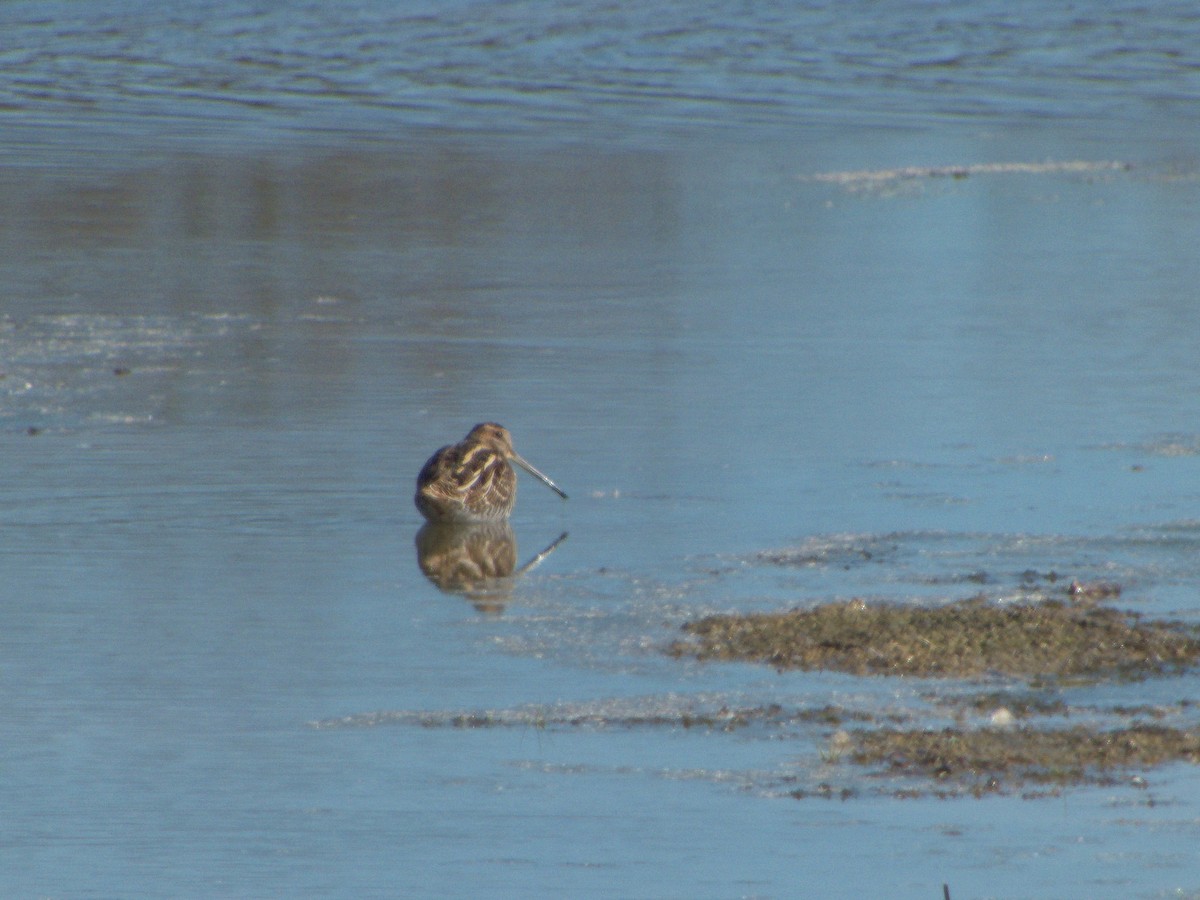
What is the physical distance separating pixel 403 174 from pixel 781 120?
5.02 metres

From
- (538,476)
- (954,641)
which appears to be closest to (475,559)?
(538,476)

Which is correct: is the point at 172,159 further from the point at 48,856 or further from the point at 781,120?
the point at 48,856

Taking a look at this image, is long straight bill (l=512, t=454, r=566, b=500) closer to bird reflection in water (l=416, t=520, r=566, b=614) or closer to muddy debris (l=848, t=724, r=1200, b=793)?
bird reflection in water (l=416, t=520, r=566, b=614)

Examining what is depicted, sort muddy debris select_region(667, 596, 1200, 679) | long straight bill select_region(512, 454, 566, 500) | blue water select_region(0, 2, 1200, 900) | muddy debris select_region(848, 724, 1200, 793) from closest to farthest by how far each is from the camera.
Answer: blue water select_region(0, 2, 1200, 900) → muddy debris select_region(848, 724, 1200, 793) → muddy debris select_region(667, 596, 1200, 679) → long straight bill select_region(512, 454, 566, 500)

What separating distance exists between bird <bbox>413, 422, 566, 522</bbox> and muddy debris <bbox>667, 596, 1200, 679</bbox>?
68.6 inches

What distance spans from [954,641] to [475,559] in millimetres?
2174

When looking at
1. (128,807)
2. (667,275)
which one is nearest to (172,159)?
(667,275)

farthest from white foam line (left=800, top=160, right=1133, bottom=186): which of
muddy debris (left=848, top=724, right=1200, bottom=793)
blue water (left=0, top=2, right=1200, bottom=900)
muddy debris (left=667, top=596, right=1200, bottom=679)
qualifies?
muddy debris (left=848, top=724, right=1200, bottom=793)

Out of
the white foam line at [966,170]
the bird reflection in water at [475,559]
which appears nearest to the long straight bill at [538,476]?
the bird reflection in water at [475,559]

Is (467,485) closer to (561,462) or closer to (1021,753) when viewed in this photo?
(561,462)

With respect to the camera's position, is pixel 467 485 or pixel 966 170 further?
pixel 966 170

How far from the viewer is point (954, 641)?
24.4 ft

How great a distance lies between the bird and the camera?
9.33 metres

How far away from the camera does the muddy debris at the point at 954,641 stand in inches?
286
